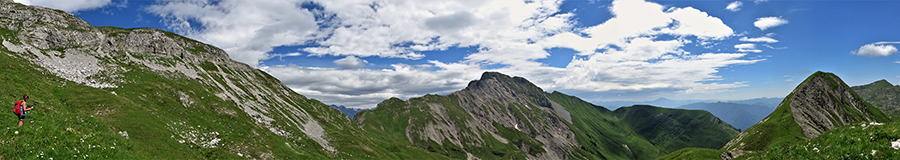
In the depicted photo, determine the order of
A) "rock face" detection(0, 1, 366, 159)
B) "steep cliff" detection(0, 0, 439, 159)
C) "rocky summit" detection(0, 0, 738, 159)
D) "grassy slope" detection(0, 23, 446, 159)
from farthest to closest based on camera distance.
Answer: "rock face" detection(0, 1, 366, 159) < "steep cliff" detection(0, 0, 439, 159) < "rocky summit" detection(0, 0, 738, 159) < "grassy slope" detection(0, 23, 446, 159)

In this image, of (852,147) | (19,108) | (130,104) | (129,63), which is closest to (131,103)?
(130,104)

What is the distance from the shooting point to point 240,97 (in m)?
119

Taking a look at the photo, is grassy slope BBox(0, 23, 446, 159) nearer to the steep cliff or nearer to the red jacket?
the steep cliff

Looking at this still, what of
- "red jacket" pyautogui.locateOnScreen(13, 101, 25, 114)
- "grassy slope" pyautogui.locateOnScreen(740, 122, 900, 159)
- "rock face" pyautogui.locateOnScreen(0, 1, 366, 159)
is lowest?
"grassy slope" pyautogui.locateOnScreen(740, 122, 900, 159)

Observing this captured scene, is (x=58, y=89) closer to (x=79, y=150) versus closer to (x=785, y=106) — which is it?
(x=79, y=150)

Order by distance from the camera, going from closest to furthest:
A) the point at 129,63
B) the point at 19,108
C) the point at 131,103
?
the point at 19,108 < the point at 131,103 < the point at 129,63

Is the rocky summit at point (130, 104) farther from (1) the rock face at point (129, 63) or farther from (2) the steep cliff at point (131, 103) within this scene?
(1) the rock face at point (129, 63)

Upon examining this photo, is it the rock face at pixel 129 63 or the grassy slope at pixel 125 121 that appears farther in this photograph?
the rock face at pixel 129 63

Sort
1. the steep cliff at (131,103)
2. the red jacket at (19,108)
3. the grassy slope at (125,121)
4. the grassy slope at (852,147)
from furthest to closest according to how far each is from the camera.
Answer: the steep cliff at (131,103), the red jacket at (19,108), the grassy slope at (125,121), the grassy slope at (852,147)

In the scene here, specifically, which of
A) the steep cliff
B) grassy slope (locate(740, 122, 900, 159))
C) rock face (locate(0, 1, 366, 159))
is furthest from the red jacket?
grassy slope (locate(740, 122, 900, 159))

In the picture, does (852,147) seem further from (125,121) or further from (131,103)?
(131,103)

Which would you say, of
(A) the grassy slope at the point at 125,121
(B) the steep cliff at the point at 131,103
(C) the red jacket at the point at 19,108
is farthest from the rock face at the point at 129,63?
(C) the red jacket at the point at 19,108

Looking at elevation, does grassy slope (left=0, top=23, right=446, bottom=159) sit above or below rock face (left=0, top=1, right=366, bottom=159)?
below

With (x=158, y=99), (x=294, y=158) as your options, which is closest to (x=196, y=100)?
(x=158, y=99)
